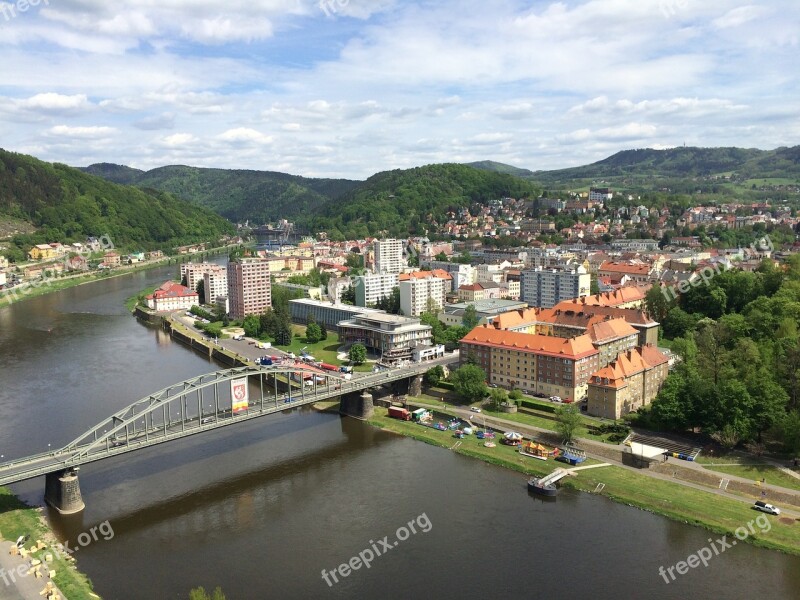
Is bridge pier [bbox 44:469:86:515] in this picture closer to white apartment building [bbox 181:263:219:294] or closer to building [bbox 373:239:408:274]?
white apartment building [bbox 181:263:219:294]

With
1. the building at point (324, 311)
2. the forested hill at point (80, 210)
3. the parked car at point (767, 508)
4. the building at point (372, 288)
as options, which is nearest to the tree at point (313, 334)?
the building at point (324, 311)

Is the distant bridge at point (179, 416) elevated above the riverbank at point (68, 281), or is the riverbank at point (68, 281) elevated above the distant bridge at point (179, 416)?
the riverbank at point (68, 281)

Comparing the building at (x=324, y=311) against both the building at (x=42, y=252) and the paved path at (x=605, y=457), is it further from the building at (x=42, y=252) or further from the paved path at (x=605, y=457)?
the building at (x=42, y=252)

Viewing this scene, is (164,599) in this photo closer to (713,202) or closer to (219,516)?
(219,516)

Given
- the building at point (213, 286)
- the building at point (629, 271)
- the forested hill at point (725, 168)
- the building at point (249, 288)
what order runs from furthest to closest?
the forested hill at point (725, 168) < the building at point (213, 286) < the building at point (629, 271) < the building at point (249, 288)

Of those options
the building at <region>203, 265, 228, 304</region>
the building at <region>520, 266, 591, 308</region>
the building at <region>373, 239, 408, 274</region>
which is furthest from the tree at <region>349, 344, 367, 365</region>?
the building at <region>373, 239, 408, 274</region>

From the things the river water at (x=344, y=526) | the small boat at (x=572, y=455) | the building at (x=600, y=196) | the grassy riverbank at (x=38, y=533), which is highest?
the building at (x=600, y=196)

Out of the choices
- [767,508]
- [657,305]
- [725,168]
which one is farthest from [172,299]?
[725,168]
